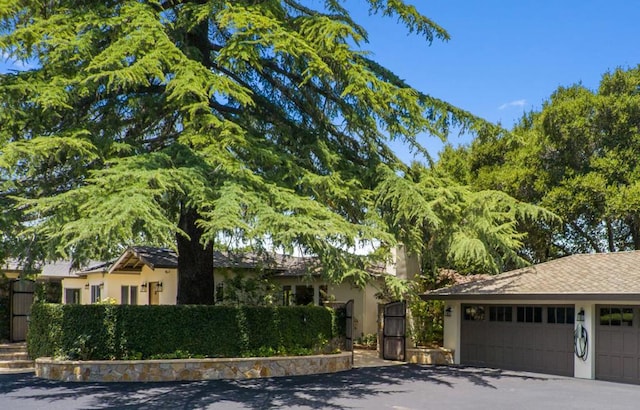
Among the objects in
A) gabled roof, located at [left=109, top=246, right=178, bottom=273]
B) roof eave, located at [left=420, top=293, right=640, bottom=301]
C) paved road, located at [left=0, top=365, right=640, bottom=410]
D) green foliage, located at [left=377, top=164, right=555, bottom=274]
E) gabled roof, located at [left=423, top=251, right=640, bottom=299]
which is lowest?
paved road, located at [left=0, top=365, right=640, bottom=410]

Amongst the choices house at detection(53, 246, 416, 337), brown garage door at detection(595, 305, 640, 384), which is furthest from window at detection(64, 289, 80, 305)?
brown garage door at detection(595, 305, 640, 384)

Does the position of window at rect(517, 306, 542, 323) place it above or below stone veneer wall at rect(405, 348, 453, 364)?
above

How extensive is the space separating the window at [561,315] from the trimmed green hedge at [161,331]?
6700mm

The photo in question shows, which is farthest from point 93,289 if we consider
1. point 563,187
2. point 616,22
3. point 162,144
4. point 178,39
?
point 616,22

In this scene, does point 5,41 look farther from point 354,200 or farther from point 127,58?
point 354,200

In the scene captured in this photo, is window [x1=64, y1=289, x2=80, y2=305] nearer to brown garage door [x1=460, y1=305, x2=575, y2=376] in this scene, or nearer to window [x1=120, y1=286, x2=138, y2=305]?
window [x1=120, y1=286, x2=138, y2=305]

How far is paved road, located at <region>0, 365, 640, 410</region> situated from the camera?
11531mm

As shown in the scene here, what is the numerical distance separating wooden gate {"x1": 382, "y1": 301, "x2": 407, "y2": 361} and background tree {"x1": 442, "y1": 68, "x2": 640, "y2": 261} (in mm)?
7404

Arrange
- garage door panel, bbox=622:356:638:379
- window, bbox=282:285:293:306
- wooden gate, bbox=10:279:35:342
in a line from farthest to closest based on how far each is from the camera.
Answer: window, bbox=282:285:293:306, wooden gate, bbox=10:279:35:342, garage door panel, bbox=622:356:638:379

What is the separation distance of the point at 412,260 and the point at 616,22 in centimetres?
1005

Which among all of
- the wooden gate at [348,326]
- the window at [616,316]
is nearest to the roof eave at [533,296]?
the window at [616,316]

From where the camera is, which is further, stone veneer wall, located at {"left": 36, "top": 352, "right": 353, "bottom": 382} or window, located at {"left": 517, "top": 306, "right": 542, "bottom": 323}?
window, located at {"left": 517, "top": 306, "right": 542, "bottom": 323}

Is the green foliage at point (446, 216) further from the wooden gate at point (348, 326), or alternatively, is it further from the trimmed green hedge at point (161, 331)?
the trimmed green hedge at point (161, 331)

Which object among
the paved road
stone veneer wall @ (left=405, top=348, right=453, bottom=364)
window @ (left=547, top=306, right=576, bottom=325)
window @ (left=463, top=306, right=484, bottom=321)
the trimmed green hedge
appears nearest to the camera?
the paved road
